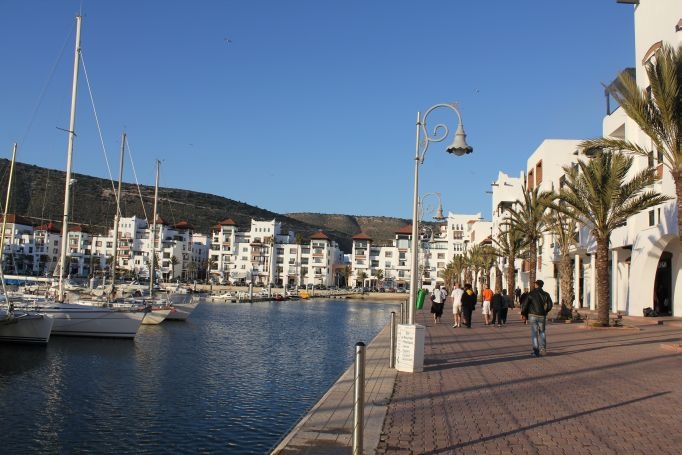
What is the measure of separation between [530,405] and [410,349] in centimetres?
335

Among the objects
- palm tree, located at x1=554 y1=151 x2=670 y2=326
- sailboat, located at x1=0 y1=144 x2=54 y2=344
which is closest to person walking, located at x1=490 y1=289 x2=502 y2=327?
palm tree, located at x1=554 y1=151 x2=670 y2=326

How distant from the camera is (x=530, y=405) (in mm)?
9047

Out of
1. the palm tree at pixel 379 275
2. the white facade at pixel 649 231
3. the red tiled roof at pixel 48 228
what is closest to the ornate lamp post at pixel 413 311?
the white facade at pixel 649 231

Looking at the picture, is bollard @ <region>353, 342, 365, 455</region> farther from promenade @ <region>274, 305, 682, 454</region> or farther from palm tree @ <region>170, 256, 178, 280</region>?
palm tree @ <region>170, 256, 178, 280</region>

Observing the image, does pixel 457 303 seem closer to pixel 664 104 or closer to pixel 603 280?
pixel 603 280

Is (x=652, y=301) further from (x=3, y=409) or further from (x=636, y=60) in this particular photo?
(x=3, y=409)

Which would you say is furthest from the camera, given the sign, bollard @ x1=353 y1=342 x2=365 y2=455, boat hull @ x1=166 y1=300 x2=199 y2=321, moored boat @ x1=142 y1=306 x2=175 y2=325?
boat hull @ x1=166 y1=300 x2=199 y2=321

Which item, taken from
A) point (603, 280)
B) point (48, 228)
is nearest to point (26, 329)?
point (603, 280)

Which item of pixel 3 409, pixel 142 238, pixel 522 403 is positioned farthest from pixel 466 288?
pixel 142 238

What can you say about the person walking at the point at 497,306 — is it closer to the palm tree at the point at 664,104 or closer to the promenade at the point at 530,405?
the promenade at the point at 530,405

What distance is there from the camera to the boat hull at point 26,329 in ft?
66.6

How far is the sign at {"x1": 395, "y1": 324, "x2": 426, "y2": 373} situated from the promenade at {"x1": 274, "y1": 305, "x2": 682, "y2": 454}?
24cm

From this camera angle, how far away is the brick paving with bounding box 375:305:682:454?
6.91 meters

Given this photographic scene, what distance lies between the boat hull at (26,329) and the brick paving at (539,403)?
1263 centimetres
